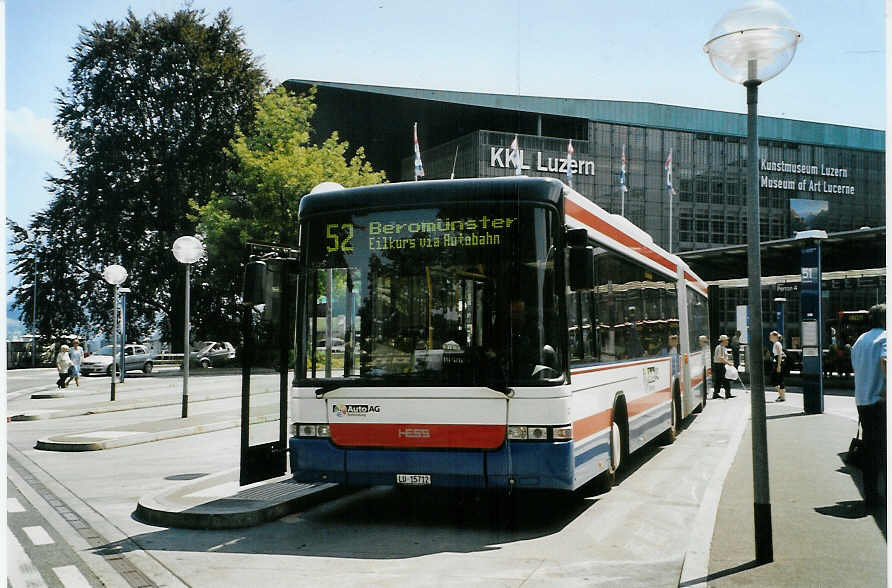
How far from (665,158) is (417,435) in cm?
7194

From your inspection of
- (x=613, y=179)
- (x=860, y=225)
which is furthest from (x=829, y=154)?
(x=613, y=179)

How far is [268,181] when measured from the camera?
37.9m

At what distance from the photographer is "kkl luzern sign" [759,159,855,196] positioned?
242ft

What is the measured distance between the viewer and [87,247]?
39.6 metres

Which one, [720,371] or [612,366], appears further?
[720,371]

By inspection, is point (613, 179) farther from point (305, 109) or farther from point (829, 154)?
point (305, 109)

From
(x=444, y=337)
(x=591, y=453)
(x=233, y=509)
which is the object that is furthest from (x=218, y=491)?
(x=591, y=453)

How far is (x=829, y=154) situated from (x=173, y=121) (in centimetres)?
5891

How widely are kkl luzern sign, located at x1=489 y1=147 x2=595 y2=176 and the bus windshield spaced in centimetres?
5580

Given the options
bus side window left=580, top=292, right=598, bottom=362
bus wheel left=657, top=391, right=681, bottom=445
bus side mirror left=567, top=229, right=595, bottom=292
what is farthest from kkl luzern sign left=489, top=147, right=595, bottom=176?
bus side mirror left=567, top=229, right=595, bottom=292

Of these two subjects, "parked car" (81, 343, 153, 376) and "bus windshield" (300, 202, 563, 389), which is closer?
"bus windshield" (300, 202, 563, 389)

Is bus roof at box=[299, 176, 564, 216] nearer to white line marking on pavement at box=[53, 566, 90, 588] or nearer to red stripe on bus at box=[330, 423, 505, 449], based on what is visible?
red stripe on bus at box=[330, 423, 505, 449]

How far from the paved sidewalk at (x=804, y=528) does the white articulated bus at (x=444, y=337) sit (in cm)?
150

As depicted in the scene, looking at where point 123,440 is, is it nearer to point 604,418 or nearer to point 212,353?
point 604,418
